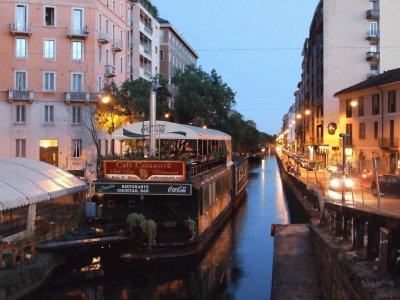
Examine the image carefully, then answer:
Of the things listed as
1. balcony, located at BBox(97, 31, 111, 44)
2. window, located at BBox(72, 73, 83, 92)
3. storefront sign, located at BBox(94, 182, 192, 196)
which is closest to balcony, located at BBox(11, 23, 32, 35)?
window, located at BBox(72, 73, 83, 92)

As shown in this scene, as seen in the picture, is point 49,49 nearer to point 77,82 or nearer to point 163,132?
point 77,82

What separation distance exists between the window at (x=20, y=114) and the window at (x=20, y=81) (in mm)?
1618

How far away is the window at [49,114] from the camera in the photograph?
50562 millimetres

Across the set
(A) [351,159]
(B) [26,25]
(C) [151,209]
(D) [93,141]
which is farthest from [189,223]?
(A) [351,159]

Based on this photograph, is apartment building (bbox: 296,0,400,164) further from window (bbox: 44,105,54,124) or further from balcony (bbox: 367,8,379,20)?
window (bbox: 44,105,54,124)

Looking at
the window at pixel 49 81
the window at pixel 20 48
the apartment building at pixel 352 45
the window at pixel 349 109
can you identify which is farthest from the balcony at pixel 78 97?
the apartment building at pixel 352 45

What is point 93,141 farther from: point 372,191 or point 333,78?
point 333,78

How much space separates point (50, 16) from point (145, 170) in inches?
1306

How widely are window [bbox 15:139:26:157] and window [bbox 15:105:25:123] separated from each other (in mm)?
1797

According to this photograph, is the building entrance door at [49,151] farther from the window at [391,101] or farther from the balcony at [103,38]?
the window at [391,101]

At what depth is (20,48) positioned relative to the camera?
5000cm

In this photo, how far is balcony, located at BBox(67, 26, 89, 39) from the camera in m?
50.8

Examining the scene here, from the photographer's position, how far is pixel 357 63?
6700cm

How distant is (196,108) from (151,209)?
120 feet
